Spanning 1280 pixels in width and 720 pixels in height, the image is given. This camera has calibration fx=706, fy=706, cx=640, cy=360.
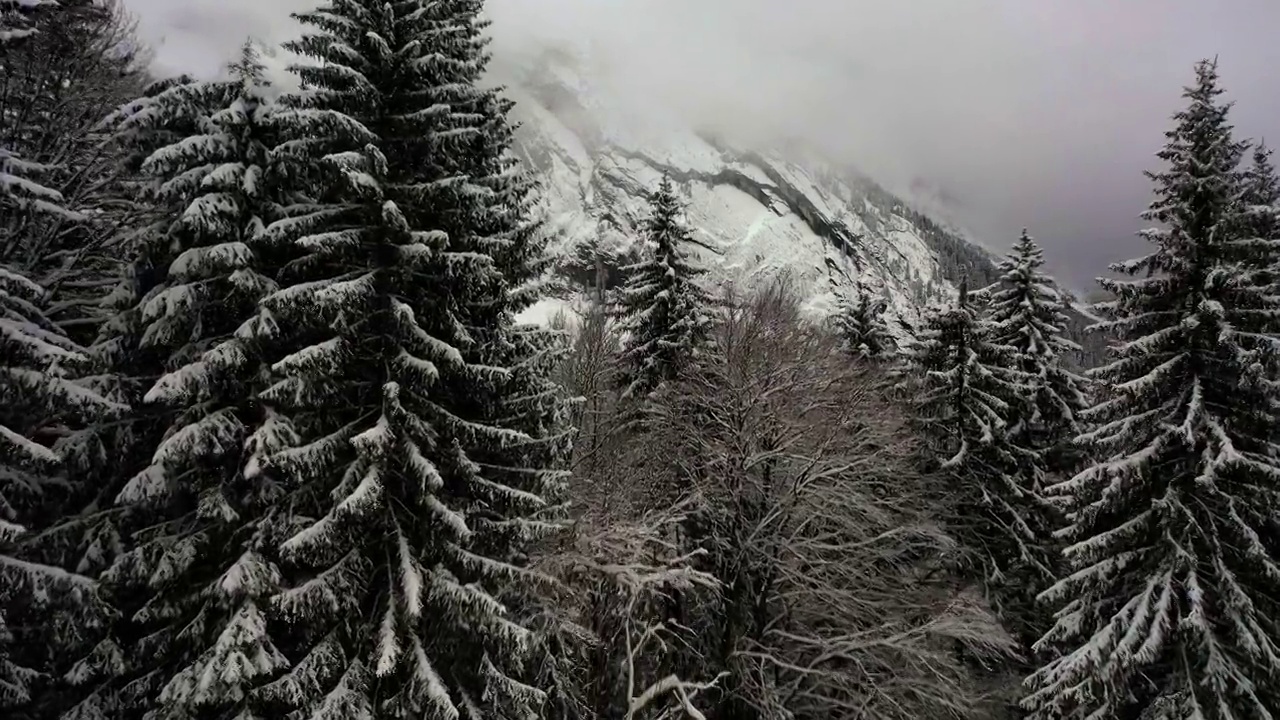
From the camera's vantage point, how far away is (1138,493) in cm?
1312

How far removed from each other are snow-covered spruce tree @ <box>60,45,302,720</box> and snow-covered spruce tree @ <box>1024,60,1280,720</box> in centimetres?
1306

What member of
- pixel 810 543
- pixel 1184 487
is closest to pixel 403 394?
pixel 810 543

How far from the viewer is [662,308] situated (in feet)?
64.0

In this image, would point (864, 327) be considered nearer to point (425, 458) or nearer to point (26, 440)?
point (425, 458)

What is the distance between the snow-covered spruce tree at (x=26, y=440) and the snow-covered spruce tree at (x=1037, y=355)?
19849 millimetres

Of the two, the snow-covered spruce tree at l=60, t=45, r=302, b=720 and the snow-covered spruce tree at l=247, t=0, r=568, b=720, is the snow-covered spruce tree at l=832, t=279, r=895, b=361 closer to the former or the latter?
the snow-covered spruce tree at l=247, t=0, r=568, b=720

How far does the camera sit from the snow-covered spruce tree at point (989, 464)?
714 inches

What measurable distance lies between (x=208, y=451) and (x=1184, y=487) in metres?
15.9

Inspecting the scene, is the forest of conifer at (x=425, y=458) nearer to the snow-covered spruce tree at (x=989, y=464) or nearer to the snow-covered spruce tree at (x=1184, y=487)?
the snow-covered spruce tree at (x=1184, y=487)

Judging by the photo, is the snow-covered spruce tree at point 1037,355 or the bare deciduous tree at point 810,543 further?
the snow-covered spruce tree at point 1037,355

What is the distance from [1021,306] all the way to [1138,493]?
859 cm

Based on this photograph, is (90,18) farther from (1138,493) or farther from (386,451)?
(1138,493)

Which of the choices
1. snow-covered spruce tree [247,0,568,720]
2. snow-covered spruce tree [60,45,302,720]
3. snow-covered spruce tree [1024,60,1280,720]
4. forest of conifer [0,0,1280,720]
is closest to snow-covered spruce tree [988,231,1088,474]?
forest of conifer [0,0,1280,720]

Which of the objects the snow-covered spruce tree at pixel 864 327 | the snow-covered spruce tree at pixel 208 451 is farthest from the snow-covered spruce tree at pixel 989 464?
the snow-covered spruce tree at pixel 208 451
